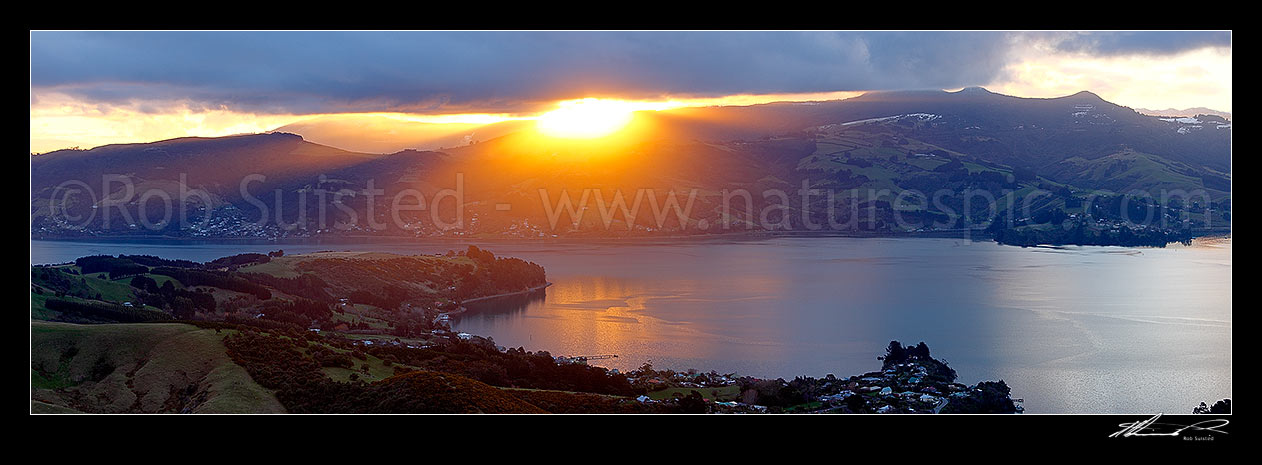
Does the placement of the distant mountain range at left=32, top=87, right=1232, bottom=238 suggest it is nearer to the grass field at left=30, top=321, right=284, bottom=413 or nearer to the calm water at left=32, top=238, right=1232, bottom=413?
the calm water at left=32, top=238, right=1232, bottom=413
